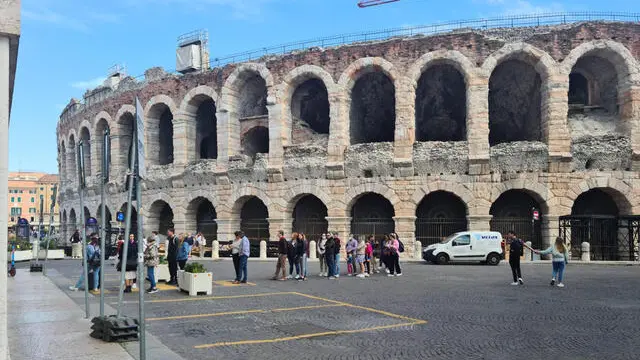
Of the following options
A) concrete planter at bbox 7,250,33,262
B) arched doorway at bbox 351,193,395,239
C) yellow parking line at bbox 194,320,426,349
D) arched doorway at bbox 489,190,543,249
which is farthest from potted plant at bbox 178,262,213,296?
concrete planter at bbox 7,250,33,262

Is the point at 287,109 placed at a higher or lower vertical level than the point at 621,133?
higher

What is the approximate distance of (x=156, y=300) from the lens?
11578mm

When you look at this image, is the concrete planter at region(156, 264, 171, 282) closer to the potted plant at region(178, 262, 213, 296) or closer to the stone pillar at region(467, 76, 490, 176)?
the potted plant at region(178, 262, 213, 296)

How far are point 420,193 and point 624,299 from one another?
1398cm

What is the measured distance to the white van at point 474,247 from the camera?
70.4ft

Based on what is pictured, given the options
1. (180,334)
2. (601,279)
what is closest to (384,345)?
(180,334)

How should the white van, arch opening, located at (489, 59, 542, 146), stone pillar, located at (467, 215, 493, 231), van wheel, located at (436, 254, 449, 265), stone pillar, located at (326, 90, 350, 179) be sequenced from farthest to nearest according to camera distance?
arch opening, located at (489, 59, 542, 146) → stone pillar, located at (326, 90, 350, 179) → stone pillar, located at (467, 215, 493, 231) → van wheel, located at (436, 254, 449, 265) → the white van

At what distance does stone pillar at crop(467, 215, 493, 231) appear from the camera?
24219 mm

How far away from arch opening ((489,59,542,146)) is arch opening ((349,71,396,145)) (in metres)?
5.44

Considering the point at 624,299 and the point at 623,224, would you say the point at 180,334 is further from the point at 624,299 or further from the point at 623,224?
the point at 623,224

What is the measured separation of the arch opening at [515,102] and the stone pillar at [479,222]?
5.40 meters

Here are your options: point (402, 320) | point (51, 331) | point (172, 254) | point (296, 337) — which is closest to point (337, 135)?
point (172, 254)

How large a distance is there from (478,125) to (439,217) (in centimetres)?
518

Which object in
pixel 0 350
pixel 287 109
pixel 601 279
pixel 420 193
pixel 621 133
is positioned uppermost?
pixel 287 109
